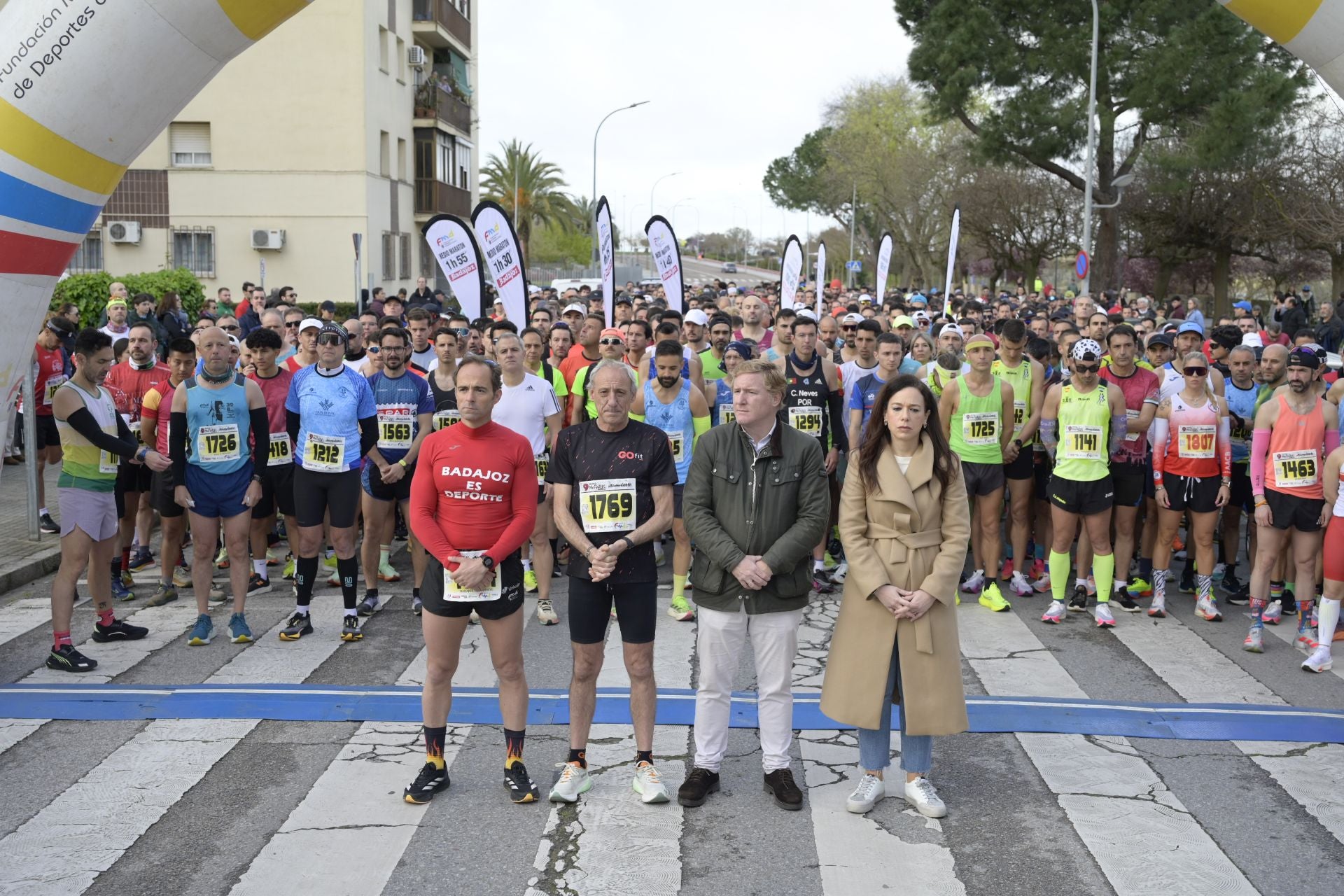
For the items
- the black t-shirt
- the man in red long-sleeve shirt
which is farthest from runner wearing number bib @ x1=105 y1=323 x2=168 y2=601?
the black t-shirt

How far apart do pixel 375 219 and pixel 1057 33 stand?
20.9 m

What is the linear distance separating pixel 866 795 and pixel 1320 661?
389cm

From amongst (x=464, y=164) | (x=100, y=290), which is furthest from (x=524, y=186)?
(x=100, y=290)

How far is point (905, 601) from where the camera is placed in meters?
5.60

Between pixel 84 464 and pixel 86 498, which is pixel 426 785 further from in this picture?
pixel 84 464

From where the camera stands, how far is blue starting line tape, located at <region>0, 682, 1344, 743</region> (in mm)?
6805

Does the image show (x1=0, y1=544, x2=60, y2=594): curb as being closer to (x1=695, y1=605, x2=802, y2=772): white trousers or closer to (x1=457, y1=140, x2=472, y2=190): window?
(x1=695, y1=605, x2=802, y2=772): white trousers

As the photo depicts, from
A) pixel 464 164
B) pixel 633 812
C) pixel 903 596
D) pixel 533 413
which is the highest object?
pixel 464 164

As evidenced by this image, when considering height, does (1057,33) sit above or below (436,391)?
above

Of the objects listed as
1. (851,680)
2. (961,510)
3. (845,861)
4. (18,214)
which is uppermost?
(18,214)

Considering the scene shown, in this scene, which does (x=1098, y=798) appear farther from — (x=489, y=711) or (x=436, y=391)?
(x=436, y=391)

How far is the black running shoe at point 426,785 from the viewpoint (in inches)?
225

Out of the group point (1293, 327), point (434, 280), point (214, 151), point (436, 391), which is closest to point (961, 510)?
point (436, 391)

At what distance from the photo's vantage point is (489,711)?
6.98m
